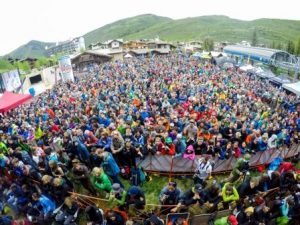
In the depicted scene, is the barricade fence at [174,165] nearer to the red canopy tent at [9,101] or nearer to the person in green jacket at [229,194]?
the person in green jacket at [229,194]

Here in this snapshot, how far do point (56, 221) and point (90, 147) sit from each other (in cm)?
297

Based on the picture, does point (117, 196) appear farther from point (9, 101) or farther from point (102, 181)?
point (9, 101)

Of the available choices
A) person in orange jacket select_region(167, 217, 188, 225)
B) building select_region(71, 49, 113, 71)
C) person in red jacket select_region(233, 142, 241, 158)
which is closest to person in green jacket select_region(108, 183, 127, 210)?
person in orange jacket select_region(167, 217, 188, 225)

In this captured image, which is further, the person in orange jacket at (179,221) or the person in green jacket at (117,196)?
the person in green jacket at (117,196)

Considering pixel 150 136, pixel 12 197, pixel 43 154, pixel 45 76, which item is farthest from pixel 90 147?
pixel 45 76

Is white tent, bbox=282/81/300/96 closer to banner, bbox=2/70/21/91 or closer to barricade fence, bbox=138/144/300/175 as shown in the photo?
barricade fence, bbox=138/144/300/175

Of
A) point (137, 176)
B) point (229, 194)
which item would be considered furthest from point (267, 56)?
point (229, 194)

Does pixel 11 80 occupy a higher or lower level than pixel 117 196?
higher

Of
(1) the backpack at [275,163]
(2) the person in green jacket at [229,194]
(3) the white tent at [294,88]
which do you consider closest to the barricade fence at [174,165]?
(1) the backpack at [275,163]

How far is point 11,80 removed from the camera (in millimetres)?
27734

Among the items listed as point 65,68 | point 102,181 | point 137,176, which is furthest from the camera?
point 65,68

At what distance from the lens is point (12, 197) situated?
7.55m

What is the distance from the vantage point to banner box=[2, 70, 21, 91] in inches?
1057

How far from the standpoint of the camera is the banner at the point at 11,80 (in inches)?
1057
